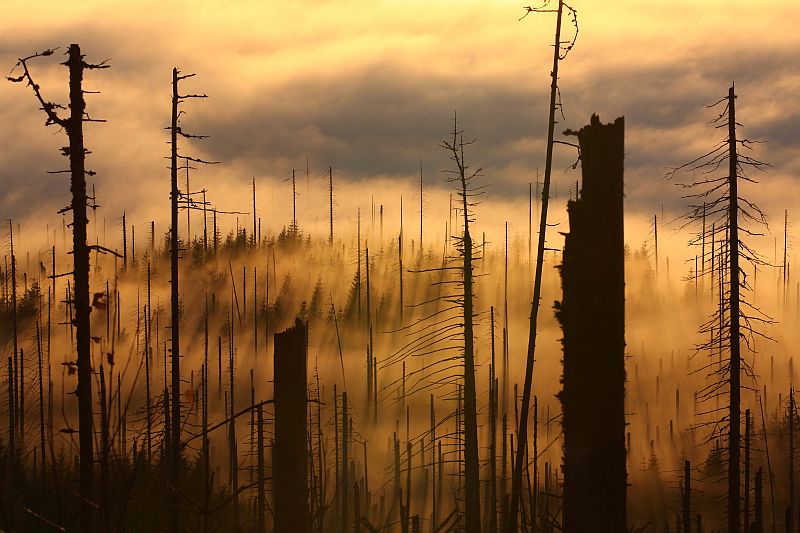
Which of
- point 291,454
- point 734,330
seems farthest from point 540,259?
point 734,330

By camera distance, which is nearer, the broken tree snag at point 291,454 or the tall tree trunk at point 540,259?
the broken tree snag at point 291,454

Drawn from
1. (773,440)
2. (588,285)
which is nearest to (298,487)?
(588,285)

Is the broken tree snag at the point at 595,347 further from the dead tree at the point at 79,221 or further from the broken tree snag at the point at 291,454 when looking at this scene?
the dead tree at the point at 79,221

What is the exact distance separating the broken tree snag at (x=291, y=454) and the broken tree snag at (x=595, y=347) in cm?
257

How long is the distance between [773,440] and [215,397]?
301 ft

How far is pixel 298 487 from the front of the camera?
786cm

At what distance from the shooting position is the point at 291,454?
7875 mm

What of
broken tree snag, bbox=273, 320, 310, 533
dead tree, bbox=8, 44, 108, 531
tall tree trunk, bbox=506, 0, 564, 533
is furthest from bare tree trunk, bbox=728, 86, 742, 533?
broken tree snag, bbox=273, 320, 310, 533

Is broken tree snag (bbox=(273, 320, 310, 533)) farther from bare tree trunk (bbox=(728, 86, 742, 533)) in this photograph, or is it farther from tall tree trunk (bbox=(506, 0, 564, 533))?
bare tree trunk (bbox=(728, 86, 742, 533))

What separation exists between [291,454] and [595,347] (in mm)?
3003

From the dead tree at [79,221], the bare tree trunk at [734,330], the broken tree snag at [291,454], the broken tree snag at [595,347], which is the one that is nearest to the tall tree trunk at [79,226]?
the dead tree at [79,221]

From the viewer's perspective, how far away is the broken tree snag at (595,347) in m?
5.93

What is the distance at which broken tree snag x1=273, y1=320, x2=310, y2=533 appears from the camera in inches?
309

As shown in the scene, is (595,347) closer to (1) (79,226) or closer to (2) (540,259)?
(2) (540,259)
